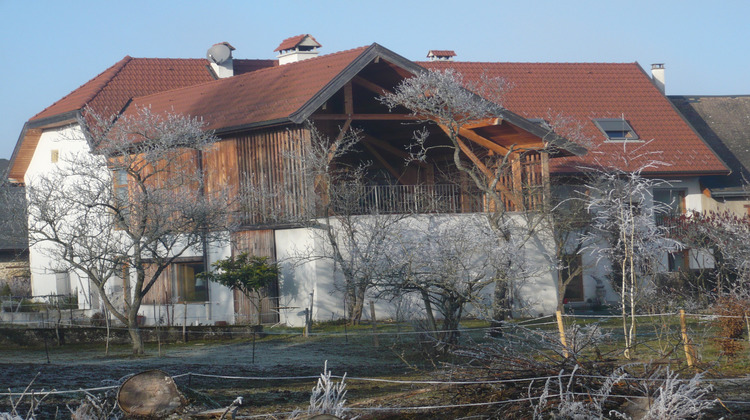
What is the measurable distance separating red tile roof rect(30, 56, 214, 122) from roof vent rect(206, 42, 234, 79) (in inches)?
15.3

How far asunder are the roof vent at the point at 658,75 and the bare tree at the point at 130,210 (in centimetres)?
1988

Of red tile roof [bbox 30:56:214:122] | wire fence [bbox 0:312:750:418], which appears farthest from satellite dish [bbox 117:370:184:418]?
red tile roof [bbox 30:56:214:122]

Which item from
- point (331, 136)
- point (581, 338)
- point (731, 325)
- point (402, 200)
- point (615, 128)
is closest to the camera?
point (581, 338)

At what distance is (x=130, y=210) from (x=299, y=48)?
14.7m

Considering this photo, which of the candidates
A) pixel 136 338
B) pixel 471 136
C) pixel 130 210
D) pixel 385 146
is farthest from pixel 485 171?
pixel 136 338

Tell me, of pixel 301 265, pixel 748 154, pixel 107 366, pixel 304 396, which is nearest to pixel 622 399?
pixel 304 396

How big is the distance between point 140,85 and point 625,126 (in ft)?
54.9

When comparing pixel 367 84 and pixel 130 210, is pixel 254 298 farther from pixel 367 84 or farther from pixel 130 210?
pixel 367 84

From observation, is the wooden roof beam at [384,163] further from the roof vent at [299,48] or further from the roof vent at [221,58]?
the roof vent at [221,58]

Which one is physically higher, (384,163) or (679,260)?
(384,163)

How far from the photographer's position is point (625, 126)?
29781 millimetres

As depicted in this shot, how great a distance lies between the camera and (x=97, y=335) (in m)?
20.3

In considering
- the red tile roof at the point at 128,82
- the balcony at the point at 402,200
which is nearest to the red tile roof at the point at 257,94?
the red tile roof at the point at 128,82

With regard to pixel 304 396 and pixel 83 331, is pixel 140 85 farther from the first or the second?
pixel 304 396
